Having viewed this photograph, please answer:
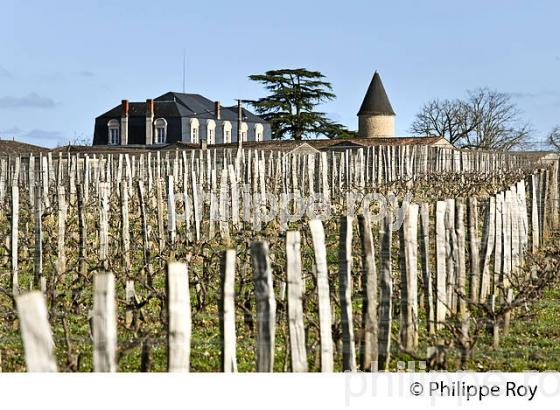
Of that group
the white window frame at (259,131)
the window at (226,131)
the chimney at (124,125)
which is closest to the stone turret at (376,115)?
the white window frame at (259,131)

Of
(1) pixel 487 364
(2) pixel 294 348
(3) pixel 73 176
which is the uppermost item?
(3) pixel 73 176

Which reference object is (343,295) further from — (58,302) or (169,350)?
(58,302)

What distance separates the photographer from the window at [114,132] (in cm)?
6156

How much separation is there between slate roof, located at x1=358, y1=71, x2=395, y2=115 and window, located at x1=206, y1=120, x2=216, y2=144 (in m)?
13.2

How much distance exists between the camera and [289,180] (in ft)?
71.3

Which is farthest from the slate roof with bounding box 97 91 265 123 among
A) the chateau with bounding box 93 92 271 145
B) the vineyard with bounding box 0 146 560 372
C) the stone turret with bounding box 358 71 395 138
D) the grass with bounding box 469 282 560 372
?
the grass with bounding box 469 282 560 372

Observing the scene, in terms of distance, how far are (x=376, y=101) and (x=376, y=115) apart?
1.82 metres

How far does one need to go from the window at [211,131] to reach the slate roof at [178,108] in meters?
0.46

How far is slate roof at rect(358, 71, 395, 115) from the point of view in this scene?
70.6m

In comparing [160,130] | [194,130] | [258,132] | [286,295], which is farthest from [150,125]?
[286,295]

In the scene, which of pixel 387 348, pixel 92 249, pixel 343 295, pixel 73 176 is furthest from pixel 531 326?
pixel 73 176

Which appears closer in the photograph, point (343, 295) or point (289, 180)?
point (343, 295)

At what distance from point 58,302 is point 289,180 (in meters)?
14.3

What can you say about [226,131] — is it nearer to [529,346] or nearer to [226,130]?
[226,130]
